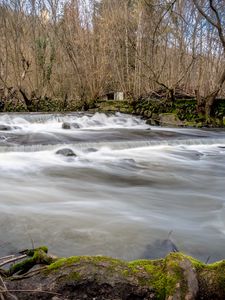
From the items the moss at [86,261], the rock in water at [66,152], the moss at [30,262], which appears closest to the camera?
the moss at [86,261]

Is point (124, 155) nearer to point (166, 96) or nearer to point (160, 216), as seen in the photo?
point (160, 216)

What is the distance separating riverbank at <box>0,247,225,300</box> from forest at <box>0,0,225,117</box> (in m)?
11.8

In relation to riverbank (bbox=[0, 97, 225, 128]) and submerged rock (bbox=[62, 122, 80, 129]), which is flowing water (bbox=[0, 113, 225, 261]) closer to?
submerged rock (bbox=[62, 122, 80, 129])

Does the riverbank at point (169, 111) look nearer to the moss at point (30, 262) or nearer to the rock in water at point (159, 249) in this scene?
the rock in water at point (159, 249)

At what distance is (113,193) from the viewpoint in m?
5.68

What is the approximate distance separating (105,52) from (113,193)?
12223 millimetres

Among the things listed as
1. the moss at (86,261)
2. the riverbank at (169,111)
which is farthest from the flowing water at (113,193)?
the riverbank at (169,111)

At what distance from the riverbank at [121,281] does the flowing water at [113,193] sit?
1.38 metres

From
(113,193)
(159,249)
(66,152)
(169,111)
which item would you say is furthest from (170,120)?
(159,249)

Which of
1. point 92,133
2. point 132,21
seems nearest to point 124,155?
point 92,133

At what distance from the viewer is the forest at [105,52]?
14.5 meters

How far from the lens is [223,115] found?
13891 mm

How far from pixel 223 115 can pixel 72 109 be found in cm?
753

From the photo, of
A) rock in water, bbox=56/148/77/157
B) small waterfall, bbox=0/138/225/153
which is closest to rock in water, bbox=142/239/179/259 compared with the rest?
rock in water, bbox=56/148/77/157
